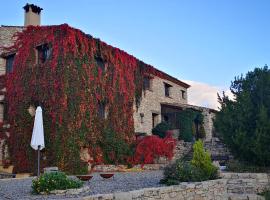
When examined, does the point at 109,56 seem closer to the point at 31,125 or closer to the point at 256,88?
the point at 31,125

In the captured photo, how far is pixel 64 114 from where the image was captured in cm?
1773

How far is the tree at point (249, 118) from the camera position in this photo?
526 inches

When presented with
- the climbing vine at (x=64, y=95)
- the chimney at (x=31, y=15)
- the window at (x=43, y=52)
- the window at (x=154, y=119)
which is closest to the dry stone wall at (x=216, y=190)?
the climbing vine at (x=64, y=95)

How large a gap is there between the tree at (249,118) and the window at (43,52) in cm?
1032

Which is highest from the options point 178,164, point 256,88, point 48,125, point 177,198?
point 256,88

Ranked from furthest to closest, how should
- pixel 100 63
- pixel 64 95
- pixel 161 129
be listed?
pixel 161 129, pixel 100 63, pixel 64 95

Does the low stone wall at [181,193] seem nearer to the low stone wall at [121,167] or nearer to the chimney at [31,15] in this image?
the low stone wall at [121,167]

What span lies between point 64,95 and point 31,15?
26.5 ft

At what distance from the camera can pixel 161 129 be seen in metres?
25.4

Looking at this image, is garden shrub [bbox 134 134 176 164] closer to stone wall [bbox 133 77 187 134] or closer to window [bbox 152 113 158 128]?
stone wall [bbox 133 77 187 134]

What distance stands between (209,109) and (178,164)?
18.4 m

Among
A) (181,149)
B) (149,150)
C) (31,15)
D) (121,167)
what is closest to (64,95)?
(121,167)

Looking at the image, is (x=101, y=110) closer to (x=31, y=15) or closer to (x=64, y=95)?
(x=64, y=95)

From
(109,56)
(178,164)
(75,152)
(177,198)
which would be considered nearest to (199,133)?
(109,56)
